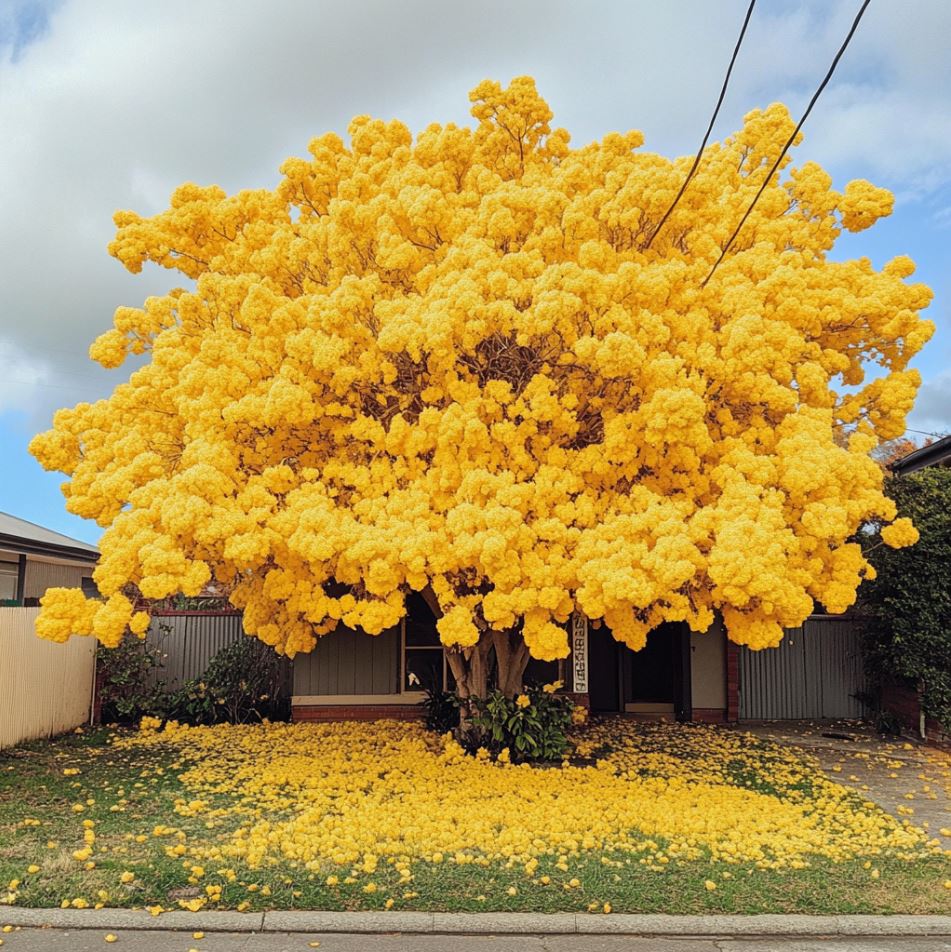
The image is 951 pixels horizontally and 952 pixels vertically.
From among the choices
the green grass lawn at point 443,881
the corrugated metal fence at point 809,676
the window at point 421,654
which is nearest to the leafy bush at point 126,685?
the window at point 421,654

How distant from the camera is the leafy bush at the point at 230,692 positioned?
41.9ft

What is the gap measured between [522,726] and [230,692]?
4.88m

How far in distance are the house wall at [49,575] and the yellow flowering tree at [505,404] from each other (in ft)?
38.8

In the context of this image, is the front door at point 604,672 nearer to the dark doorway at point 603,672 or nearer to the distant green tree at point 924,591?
the dark doorway at point 603,672

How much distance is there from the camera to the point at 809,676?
13.9m

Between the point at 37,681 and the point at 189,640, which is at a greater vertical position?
the point at 189,640

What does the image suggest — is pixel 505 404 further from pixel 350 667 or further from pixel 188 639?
pixel 188 639

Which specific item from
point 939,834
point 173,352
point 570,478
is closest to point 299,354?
point 173,352

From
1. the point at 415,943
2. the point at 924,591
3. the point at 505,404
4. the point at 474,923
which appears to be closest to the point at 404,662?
the point at 505,404

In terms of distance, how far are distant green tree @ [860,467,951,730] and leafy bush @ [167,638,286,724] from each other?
341 inches

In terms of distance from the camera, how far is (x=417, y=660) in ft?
43.5

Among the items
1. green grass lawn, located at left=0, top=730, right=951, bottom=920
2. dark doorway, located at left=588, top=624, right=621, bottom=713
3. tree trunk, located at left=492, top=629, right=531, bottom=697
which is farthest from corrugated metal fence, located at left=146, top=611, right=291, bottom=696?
green grass lawn, located at left=0, top=730, right=951, bottom=920

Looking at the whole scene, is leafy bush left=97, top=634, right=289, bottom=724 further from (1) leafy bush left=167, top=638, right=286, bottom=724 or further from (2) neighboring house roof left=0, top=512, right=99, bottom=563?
(2) neighboring house roof left=0, top=512, right=99, bottom=563

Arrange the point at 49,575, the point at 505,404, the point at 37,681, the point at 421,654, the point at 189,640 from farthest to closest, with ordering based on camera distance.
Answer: the point at 49,575, the point at 189,640, the point at 421,654, the point at 37,681, the point at 505,404
